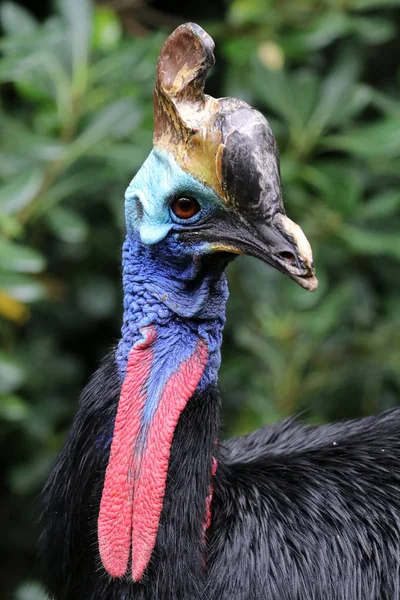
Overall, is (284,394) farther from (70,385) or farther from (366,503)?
(366,503)

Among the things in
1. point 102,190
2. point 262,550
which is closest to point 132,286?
point 262,550

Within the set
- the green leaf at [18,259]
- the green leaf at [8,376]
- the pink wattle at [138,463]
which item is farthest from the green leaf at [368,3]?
the pink wattle at [138,463]

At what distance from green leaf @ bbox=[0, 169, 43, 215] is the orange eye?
3.96 ft

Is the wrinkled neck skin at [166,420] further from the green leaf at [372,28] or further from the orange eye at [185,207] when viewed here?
the green leaf at [372,28]

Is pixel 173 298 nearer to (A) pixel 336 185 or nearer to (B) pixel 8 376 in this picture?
(B) pixel 8 376

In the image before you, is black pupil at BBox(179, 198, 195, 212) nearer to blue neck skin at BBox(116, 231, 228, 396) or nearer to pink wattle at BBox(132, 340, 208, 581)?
blue neck skin at BBox(116, 231, 228, 396)

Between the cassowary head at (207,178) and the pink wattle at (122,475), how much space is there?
0.62 feet

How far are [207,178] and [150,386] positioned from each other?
0.33 m

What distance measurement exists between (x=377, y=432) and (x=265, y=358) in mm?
1371

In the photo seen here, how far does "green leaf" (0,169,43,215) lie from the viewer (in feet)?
8.50

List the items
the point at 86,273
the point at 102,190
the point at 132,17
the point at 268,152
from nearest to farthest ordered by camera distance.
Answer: the point at 268,152 < the point at 102,190 < the point at 86,273 < the point at 132,17

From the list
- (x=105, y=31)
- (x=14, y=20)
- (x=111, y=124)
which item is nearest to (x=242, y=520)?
(x=111, y=124)

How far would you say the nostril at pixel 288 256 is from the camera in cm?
132

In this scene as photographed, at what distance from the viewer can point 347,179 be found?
299 cm
